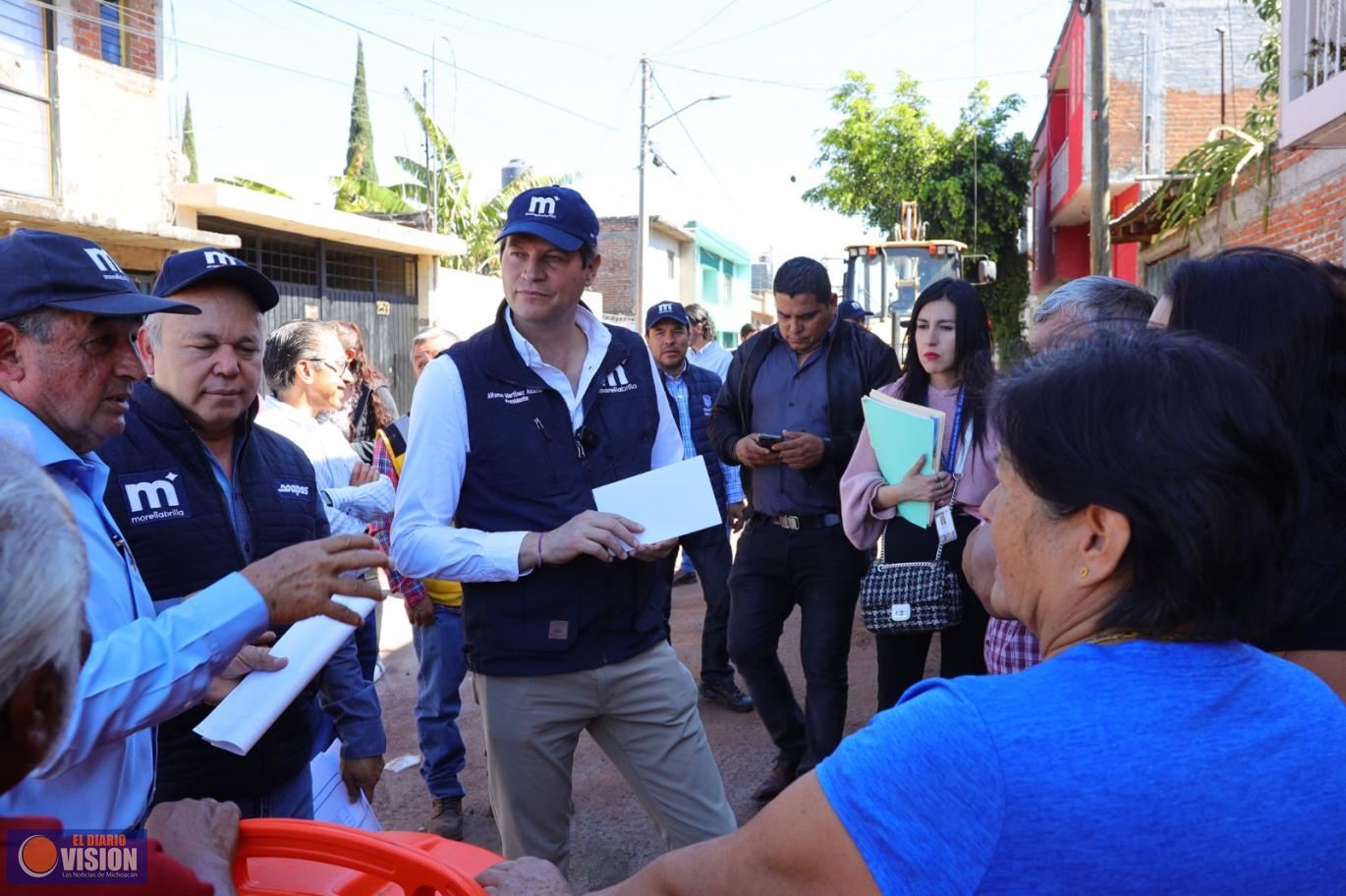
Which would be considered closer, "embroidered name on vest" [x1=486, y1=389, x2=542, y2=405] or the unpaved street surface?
"embroidered name on vest" [x1=486, y1=389, x2=542, y2=405]

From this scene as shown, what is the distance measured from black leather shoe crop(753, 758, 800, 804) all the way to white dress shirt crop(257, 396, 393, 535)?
2059 millimetres

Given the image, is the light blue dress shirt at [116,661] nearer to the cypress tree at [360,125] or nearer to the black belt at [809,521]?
the black belt at [809,521]

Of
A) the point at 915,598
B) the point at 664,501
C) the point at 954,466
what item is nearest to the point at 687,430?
the point at 954,466

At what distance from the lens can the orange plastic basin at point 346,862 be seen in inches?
60.8

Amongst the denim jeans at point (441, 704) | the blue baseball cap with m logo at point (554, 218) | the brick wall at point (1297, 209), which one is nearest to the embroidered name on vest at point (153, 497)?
the blue baseball cap with m logo at point (554, 218)

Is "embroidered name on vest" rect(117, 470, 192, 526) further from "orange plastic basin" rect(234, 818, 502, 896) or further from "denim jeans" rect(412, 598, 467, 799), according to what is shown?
"denim jeans" rect(412, 598, 467, 799)

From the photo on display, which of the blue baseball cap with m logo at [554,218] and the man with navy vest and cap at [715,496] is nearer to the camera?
the blue baseball cap with m logo at [554,218]

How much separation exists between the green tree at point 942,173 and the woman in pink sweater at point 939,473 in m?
26.7

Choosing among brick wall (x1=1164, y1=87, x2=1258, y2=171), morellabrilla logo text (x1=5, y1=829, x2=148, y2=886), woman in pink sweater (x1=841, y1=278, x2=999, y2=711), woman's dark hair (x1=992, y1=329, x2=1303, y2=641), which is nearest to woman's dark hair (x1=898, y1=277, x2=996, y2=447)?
woman in pink sweater (x1=841, y1=278, x2=999, y2=711)

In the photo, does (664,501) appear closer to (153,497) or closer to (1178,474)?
(153,497)

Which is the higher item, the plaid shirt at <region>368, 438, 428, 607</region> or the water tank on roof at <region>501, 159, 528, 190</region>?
the water tank on roof at <region>501, 159, 528, 190</region>

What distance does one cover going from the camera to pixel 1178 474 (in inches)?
42.4

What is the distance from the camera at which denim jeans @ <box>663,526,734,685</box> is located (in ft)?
19.6

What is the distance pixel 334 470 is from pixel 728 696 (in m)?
2.63
